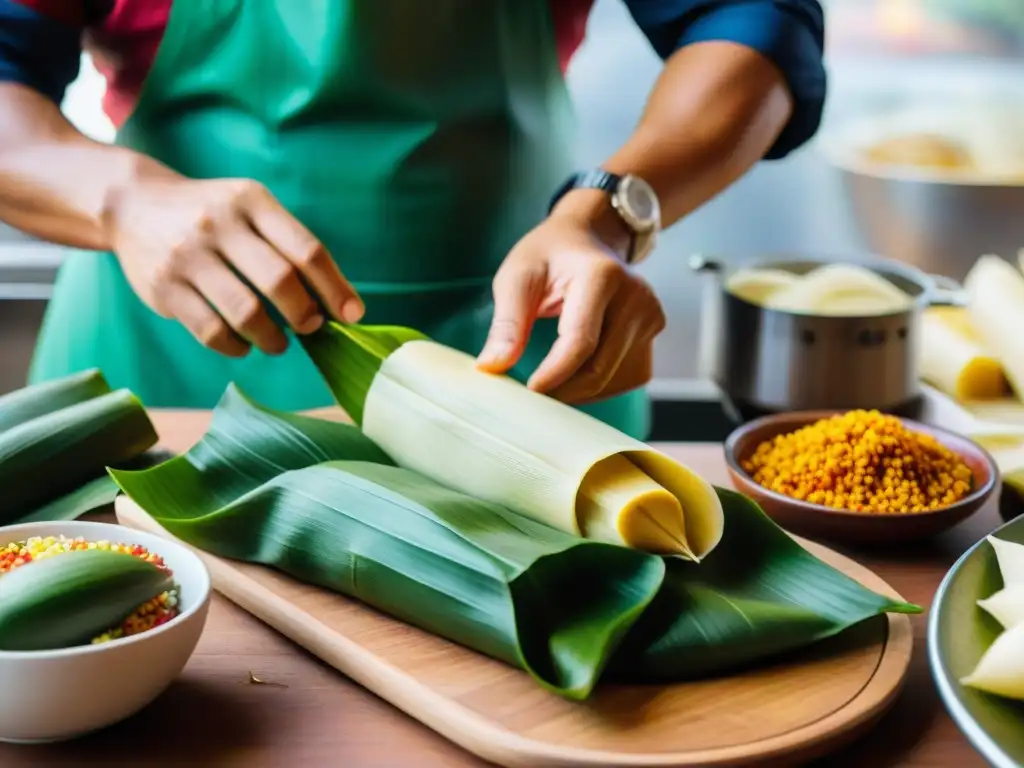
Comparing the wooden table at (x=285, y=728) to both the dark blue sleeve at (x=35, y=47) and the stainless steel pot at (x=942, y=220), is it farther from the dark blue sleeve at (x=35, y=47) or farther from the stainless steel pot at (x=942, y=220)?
the stainless steel pot at (x=942, y=220)

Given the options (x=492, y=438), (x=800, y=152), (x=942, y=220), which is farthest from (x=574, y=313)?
(x=800, y=152)

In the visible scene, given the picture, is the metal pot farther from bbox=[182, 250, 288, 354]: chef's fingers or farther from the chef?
bbox=[182, 250, 288, 354]: chef's fingers

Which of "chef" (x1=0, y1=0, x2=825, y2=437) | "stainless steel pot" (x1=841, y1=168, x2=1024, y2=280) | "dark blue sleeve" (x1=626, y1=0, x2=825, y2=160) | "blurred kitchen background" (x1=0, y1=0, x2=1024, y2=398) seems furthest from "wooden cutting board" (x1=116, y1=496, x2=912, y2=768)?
"blurred kitchen background" (x1=0, y1=0, x2=1024, y2=398)

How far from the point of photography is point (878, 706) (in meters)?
0.77

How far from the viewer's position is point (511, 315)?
1122mm

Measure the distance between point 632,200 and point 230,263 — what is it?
44 cm

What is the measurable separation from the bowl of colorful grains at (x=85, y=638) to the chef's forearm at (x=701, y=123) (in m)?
0.81

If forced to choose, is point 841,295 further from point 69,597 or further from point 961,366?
point 69,597

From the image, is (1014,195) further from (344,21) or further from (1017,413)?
(344,21)

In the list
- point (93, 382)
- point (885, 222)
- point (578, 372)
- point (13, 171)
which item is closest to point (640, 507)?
point (578, 372)

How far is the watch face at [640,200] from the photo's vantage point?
1.34 meters

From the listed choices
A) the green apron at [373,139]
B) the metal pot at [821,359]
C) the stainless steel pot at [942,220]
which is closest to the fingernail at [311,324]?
the green apron at [373,139]

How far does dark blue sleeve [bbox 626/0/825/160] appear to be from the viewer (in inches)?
55.9

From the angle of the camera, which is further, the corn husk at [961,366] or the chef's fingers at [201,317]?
the corn husk at [961,366]
